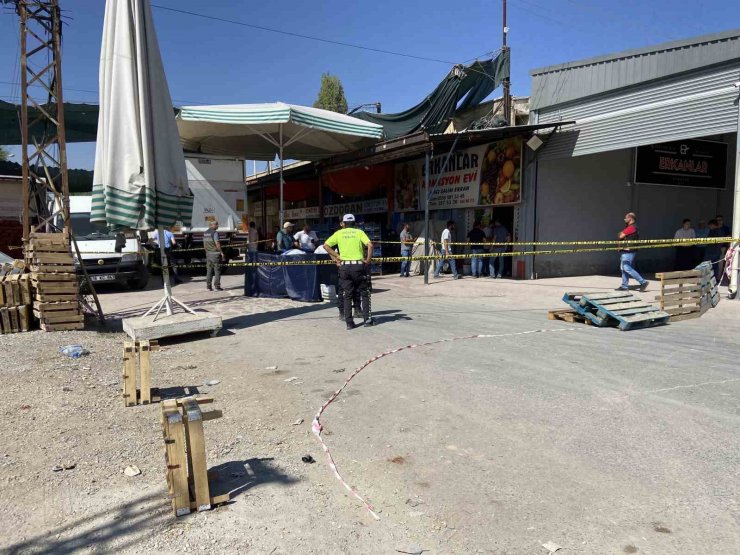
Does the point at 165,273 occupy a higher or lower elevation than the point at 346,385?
higher

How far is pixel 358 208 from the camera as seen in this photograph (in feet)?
76.1

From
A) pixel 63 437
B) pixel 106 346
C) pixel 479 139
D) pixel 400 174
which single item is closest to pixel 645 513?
pixel 63 437

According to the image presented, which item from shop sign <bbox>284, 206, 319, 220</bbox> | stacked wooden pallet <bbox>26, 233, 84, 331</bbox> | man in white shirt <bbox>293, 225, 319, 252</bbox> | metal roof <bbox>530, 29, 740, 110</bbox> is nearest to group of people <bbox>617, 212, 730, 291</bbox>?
metal roof <bbox>530, 29, 740, 110</bbox>

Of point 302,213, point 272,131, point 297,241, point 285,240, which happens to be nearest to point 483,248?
point 297,241

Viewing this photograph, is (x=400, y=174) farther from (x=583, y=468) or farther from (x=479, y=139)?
(x=583, y=468)

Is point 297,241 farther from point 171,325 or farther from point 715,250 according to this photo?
point 715,250

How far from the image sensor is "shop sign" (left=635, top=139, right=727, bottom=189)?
1567cm

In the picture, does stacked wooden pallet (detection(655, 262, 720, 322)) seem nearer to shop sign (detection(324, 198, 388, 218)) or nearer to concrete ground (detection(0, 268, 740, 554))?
concrete ground (detection(0, 268, 740, 554))

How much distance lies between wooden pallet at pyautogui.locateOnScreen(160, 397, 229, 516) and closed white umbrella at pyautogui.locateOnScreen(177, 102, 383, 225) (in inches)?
394

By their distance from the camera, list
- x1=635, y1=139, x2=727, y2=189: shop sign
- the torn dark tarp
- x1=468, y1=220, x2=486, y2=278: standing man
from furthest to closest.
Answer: the torn dark tarp
x1=468, y1=220, x2=486, y2=278: standing man
x1=635, y1=139, x2=727, y2=189: shop sign

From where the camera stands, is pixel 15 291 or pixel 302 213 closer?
pixel 15 291

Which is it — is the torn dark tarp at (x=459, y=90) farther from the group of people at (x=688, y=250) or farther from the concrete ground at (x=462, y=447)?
the concrete ground at (x=462, y=447)

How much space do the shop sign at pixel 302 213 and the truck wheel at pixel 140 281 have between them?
1260cm

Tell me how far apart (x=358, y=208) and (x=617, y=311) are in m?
16.2
